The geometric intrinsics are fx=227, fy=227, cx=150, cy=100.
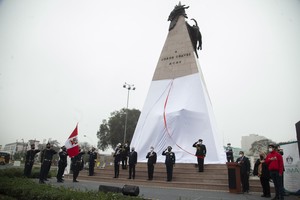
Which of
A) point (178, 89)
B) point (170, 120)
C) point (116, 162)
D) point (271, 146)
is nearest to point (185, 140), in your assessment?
point (170, 120)

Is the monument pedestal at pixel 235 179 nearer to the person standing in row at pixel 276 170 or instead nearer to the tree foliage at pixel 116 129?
the person standing in row at pixel 276 170

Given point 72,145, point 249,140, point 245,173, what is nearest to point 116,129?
point 72,145

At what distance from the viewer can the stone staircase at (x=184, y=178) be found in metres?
8.93

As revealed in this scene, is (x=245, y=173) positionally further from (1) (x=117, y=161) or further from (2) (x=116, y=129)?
(2) (x=116, y=129)

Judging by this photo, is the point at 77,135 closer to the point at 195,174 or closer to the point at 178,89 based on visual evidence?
the point at 195,174

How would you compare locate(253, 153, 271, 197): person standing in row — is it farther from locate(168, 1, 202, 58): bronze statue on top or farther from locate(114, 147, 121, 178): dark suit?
locate(168, 1, 202, 58): bronze statue on top

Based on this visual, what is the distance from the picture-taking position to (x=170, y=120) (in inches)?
611

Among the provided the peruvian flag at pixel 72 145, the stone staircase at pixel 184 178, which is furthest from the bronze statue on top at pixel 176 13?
the peruvian flag at pixel 72 145

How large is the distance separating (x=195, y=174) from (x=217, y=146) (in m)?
3.95

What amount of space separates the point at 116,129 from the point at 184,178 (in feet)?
84.9

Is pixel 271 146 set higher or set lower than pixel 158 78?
lower

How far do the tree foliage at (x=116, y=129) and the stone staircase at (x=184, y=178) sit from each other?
21.9m

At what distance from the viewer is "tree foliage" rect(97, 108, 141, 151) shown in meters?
35.4

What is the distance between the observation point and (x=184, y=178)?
10.5 meters
